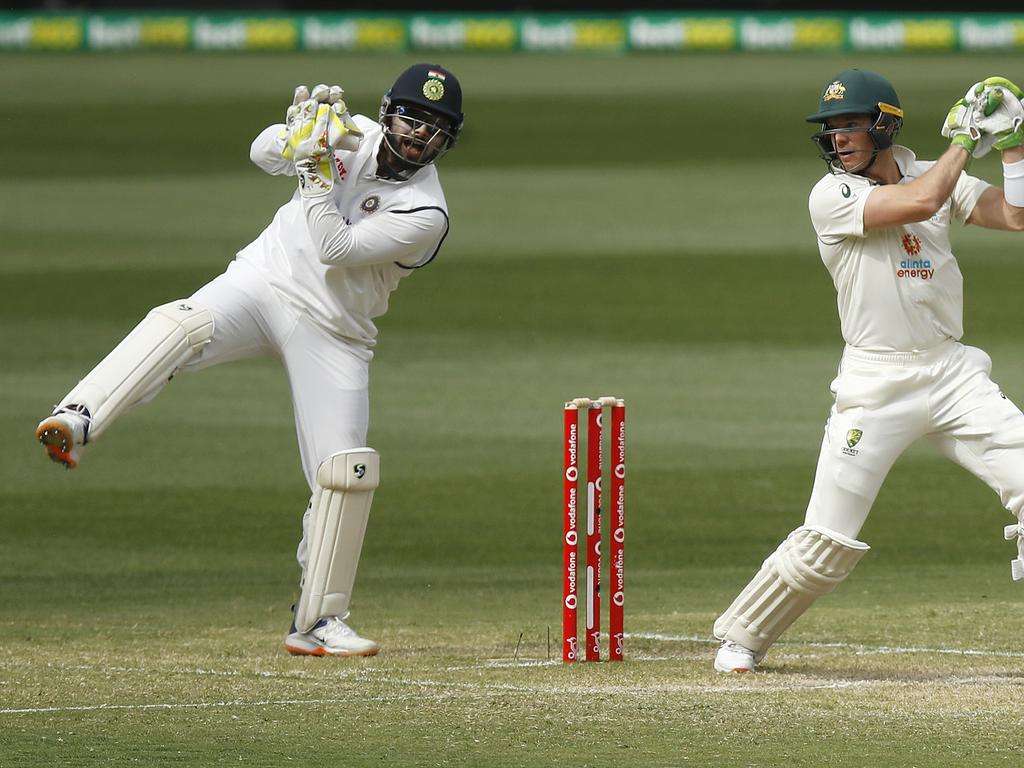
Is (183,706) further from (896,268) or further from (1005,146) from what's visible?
(1005,146)

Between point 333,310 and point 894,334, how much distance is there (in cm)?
179

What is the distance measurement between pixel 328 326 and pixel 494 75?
25.6 meters

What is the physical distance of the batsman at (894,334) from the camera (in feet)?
18.4

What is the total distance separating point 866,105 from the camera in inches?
223

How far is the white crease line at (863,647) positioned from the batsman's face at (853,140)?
1562mm

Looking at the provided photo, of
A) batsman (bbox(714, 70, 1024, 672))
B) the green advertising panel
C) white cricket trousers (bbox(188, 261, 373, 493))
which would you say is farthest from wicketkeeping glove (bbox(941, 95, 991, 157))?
the green advertising panel

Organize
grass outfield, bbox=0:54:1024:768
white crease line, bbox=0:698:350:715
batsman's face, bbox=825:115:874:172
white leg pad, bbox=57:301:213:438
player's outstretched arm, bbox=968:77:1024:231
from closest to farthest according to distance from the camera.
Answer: grass outfield, bbox=0:54:1024:768
white crease line, bbox=0:698:350:715
player's outstretched arm, bbox=968:77:1024:231
batsman's face, bbox=825:115:874:172
white leg pad, bbox=57:301:213:438

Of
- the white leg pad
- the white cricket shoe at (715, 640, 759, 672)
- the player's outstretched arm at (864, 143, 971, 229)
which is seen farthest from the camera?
the white leg pad

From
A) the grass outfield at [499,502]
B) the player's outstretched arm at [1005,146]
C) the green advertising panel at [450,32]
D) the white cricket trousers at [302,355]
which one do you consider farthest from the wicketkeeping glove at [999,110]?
the green advertising panel at [450,32]

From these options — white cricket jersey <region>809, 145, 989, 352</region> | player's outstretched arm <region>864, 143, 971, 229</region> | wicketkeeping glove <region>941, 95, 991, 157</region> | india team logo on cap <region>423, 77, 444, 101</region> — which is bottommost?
white cricket jersey <region>809, 145, 989, 352</region>

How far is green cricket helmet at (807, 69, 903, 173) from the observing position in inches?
224

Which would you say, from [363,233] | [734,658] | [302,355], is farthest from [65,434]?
[734,658]

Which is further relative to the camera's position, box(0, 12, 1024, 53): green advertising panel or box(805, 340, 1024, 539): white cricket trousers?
box(0, 12, 1024, 53): green advertising panel

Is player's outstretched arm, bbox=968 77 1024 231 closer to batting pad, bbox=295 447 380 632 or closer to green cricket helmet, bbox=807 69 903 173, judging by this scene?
green cricket helmet, bbox=807 69 903 173
